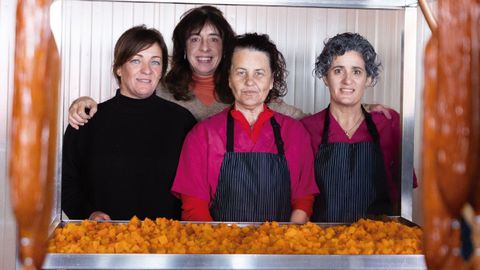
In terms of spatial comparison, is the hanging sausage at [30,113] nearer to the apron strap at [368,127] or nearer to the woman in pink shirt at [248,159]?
the woman in pink shirt at [248,159]

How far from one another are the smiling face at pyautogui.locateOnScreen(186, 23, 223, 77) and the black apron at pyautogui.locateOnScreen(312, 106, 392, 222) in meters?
0.69

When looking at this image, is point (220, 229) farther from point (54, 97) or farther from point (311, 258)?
point (54, 97)

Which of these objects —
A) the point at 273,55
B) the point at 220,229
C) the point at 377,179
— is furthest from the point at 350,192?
the point at 220,229

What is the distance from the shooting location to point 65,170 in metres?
2.87

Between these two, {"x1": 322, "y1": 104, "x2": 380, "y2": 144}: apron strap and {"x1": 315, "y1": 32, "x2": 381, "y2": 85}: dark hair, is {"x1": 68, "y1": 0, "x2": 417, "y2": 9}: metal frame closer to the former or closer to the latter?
{"x1": 315, "y1": 32, "x2": 381, "y2": 85}: dark hair

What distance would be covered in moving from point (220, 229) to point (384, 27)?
2452 mm

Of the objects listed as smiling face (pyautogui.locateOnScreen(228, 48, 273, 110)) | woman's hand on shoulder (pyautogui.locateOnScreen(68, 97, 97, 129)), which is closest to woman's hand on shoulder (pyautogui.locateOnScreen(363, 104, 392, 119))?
smiling face (pyautogui.locateOnScreen(228, 48, 273, 110))

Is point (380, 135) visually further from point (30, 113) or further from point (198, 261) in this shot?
point (30, 113)

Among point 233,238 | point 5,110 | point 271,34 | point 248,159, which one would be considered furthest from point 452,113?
point 271,34

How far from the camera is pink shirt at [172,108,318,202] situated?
2602mm

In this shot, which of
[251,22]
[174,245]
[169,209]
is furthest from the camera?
[251,22]

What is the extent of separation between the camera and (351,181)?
107 inches

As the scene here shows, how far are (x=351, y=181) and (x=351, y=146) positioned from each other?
150 millimetres

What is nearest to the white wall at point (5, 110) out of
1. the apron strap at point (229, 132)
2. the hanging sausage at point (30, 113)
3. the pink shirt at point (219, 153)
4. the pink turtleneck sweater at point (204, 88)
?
the pink turtleneck sweater at point (204, 88)
